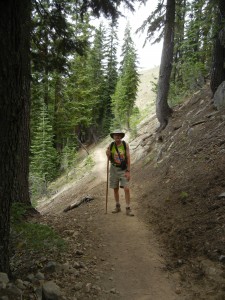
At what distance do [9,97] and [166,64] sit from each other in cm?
1055

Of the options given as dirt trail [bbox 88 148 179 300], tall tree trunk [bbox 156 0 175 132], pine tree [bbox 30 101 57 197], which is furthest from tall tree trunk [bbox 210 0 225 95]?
pine tree [bbox 30 101 57 197]

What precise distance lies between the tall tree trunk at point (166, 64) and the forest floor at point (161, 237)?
140 inches

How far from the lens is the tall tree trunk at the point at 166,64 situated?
12.2 m

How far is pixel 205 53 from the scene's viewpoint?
52.4 feet

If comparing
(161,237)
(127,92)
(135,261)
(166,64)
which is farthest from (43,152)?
(135,261)

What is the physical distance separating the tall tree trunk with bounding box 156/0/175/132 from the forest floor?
3.56 m

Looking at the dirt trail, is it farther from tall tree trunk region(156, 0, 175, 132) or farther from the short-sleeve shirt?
tall tree trunk region(156, 0, 175, 132)

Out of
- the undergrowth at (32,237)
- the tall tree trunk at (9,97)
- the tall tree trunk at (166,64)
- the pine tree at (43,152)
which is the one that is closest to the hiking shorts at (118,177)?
the undergrowth at (32,237)

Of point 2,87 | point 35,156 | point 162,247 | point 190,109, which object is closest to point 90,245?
point 162,247

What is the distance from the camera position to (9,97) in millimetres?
3381

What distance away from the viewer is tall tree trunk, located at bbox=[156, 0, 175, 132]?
1216 cm

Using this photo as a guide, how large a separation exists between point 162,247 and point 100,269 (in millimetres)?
1440

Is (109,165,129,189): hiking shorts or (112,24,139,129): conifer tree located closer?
(109,165,129,189): hiking shorts

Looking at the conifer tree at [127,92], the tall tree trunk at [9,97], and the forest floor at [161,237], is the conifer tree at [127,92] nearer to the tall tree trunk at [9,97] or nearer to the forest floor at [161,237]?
the forest floor at [161,237]
